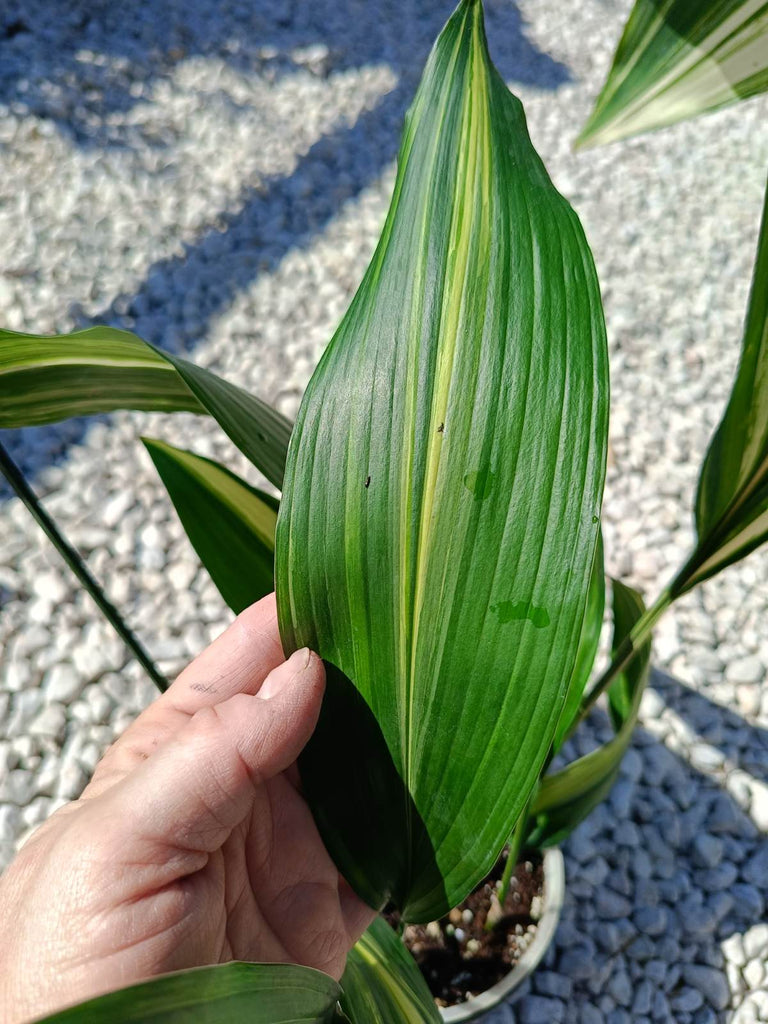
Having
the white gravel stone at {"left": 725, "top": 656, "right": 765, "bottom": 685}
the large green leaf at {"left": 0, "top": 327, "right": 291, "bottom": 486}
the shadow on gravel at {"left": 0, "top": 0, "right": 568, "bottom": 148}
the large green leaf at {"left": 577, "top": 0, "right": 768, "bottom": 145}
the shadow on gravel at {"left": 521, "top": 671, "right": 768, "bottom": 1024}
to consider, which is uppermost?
the shadow on gravel at {"left": 0, "top": 0, "right": 568, "bottom": 148}

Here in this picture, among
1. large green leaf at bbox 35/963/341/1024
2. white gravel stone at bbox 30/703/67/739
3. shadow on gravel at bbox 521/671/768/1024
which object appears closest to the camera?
large green leaf at bbox 35/963/341/1024

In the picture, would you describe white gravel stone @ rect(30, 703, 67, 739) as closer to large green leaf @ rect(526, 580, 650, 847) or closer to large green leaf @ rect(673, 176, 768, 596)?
large green leaf @ rect(526, 580, 650, 847)

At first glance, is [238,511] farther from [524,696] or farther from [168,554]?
[168,554]

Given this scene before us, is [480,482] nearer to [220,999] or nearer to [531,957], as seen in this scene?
[220,999]

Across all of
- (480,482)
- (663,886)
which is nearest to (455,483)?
(480,482)

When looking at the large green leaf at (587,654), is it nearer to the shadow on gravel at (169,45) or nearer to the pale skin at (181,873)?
the pale skin at (181,873)

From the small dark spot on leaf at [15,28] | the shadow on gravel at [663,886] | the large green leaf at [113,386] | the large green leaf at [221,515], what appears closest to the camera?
the large green leaf at [113,386]

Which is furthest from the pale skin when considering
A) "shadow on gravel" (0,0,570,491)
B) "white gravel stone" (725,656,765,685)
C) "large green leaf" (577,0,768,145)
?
"shadow on gravel" (0,0,570,491)

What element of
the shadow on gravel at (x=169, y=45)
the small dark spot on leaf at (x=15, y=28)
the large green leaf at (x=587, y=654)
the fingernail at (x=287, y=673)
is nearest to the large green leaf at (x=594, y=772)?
the large green leaf at (x=587, y=654)
